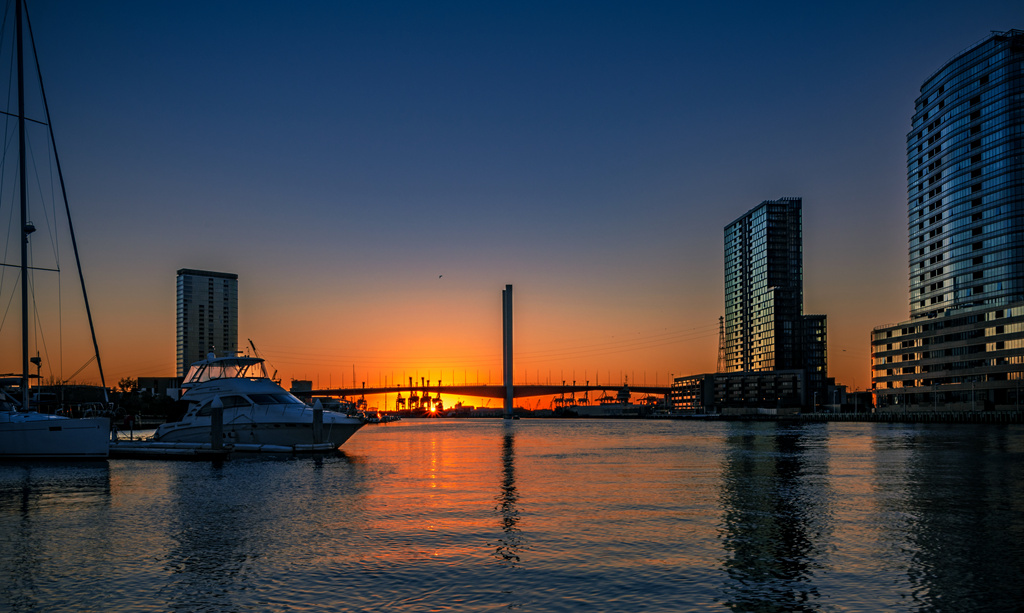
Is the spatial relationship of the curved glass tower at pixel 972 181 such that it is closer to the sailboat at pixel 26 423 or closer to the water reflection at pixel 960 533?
the water reflection at pixel 960 533

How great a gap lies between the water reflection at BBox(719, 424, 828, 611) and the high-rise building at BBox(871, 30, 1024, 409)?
14104 cm

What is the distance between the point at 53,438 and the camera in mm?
47875

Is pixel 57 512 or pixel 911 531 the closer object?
pixel 911 531

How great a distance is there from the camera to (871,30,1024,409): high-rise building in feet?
530

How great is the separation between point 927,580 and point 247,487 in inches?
1160

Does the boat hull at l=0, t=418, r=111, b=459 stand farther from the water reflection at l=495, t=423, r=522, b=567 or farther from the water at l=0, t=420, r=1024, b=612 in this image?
the water reflection at l=495, t=423, r=522, b=567

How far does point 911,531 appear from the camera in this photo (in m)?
24.3

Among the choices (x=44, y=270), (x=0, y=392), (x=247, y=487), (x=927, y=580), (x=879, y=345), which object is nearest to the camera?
(x=927, y=580)

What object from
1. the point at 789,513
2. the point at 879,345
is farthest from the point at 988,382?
the point at 789,513

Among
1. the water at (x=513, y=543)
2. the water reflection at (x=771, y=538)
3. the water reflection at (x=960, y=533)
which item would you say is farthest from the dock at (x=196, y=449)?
the water reflection at (x=960, y=533)

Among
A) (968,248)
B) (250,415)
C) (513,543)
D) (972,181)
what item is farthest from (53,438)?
(972,181)

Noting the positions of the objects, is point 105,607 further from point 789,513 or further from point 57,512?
point 789,513

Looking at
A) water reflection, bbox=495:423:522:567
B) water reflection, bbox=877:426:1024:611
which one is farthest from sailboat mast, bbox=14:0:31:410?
water reflection, bbox=877:426:1024:611

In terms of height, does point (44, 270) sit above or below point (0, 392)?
above
